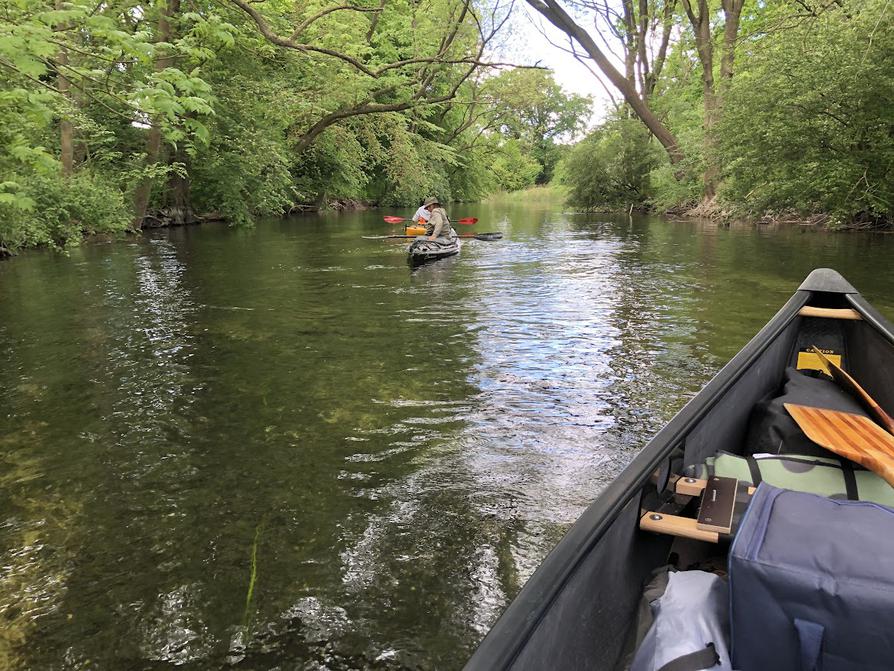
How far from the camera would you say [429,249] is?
1138 cm

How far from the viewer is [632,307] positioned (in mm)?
7586

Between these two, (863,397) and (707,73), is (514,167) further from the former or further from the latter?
(863,397)

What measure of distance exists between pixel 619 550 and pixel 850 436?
1204 millimetres

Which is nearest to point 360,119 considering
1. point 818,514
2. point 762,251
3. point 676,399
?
point 762,251

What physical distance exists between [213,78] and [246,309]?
11039 mm

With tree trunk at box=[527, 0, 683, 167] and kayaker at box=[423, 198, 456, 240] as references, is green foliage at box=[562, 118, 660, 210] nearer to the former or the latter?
tree trunk at box=[527, 0, 683, 167]

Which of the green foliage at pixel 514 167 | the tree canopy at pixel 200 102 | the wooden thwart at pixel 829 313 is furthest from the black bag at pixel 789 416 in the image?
the green foliage at pixel 514 167

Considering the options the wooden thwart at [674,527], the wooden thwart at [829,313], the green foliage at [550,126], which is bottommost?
the wooden thwart at [674,527]

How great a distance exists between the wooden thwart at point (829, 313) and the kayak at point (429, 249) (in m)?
7.74

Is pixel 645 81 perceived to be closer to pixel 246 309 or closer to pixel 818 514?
pixel 246 309

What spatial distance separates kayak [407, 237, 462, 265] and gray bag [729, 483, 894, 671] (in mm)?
9783

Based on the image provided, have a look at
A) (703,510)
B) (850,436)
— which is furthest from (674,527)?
(850,436)

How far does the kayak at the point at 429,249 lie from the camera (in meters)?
11.1

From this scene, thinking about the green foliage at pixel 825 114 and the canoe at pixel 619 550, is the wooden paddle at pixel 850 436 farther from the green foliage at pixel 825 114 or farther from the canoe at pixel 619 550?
A: the green foliage at pixel 825 114
